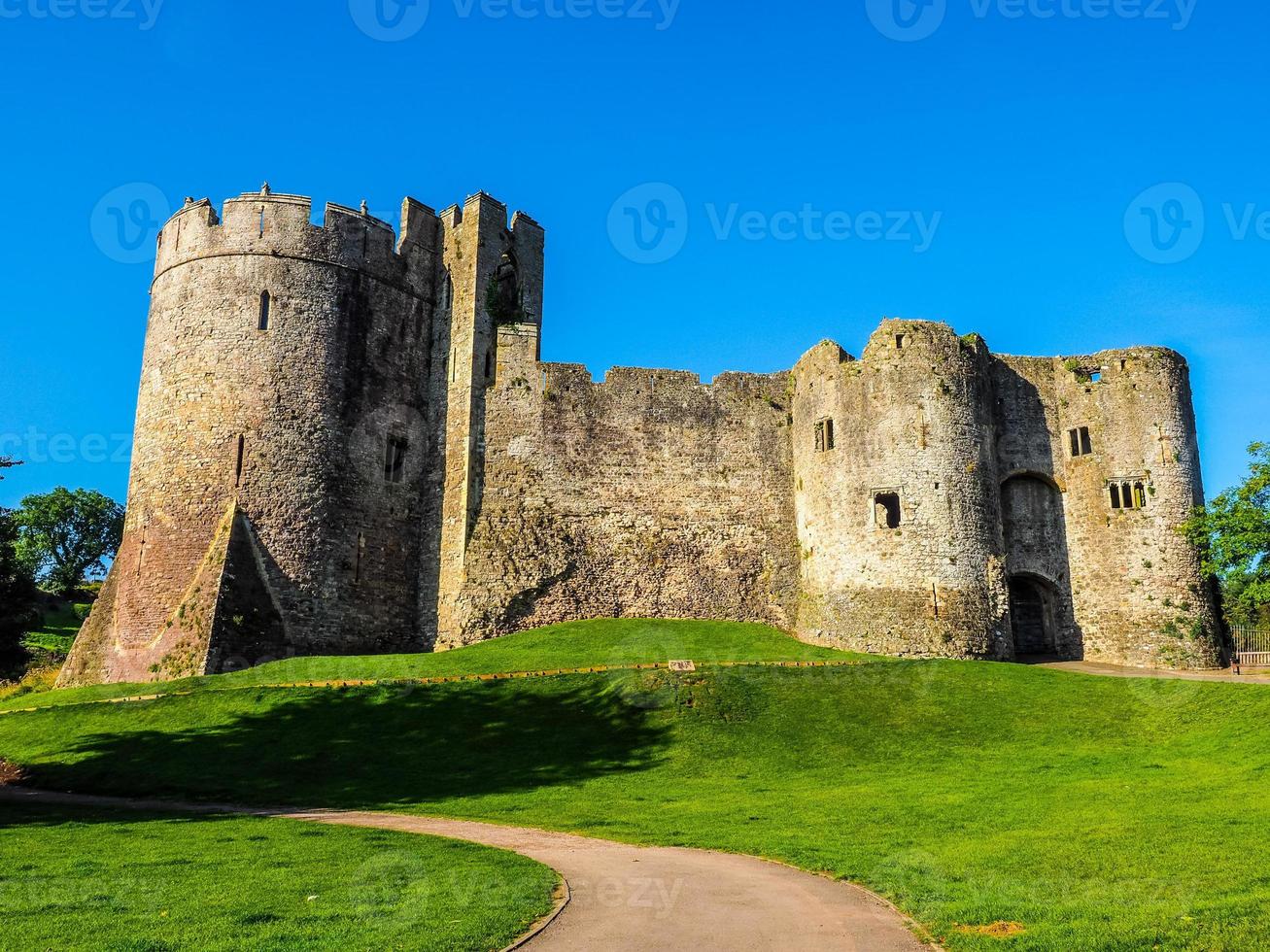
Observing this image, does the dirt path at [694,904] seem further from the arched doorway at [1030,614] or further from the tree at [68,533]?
the tree at [68,533]

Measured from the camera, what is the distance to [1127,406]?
37.6m

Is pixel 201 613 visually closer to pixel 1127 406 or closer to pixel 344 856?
pixel 344 856

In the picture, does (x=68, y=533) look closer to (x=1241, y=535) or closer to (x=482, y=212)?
(x=482, y=212)

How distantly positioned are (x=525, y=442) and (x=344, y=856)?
83.0 ft

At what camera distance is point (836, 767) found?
23.6 meters

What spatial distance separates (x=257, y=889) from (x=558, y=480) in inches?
1066

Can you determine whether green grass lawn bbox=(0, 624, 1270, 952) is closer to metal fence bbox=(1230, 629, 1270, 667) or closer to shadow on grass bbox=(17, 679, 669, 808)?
shadow on grass bbox=(17, 679, 669, 808)

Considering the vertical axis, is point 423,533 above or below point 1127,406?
below

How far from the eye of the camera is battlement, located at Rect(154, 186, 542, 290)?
122ft

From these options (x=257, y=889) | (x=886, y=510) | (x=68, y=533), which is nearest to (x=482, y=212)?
(x=886, y=510)

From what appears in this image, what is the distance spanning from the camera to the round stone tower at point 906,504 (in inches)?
1347

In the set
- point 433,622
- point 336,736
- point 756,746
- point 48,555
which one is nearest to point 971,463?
point 756,746

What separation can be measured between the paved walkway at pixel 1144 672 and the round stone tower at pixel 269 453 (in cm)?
2324

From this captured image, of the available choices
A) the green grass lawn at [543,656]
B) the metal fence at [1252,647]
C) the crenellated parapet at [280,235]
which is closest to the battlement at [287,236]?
the crenellated parapet at [280,235]
